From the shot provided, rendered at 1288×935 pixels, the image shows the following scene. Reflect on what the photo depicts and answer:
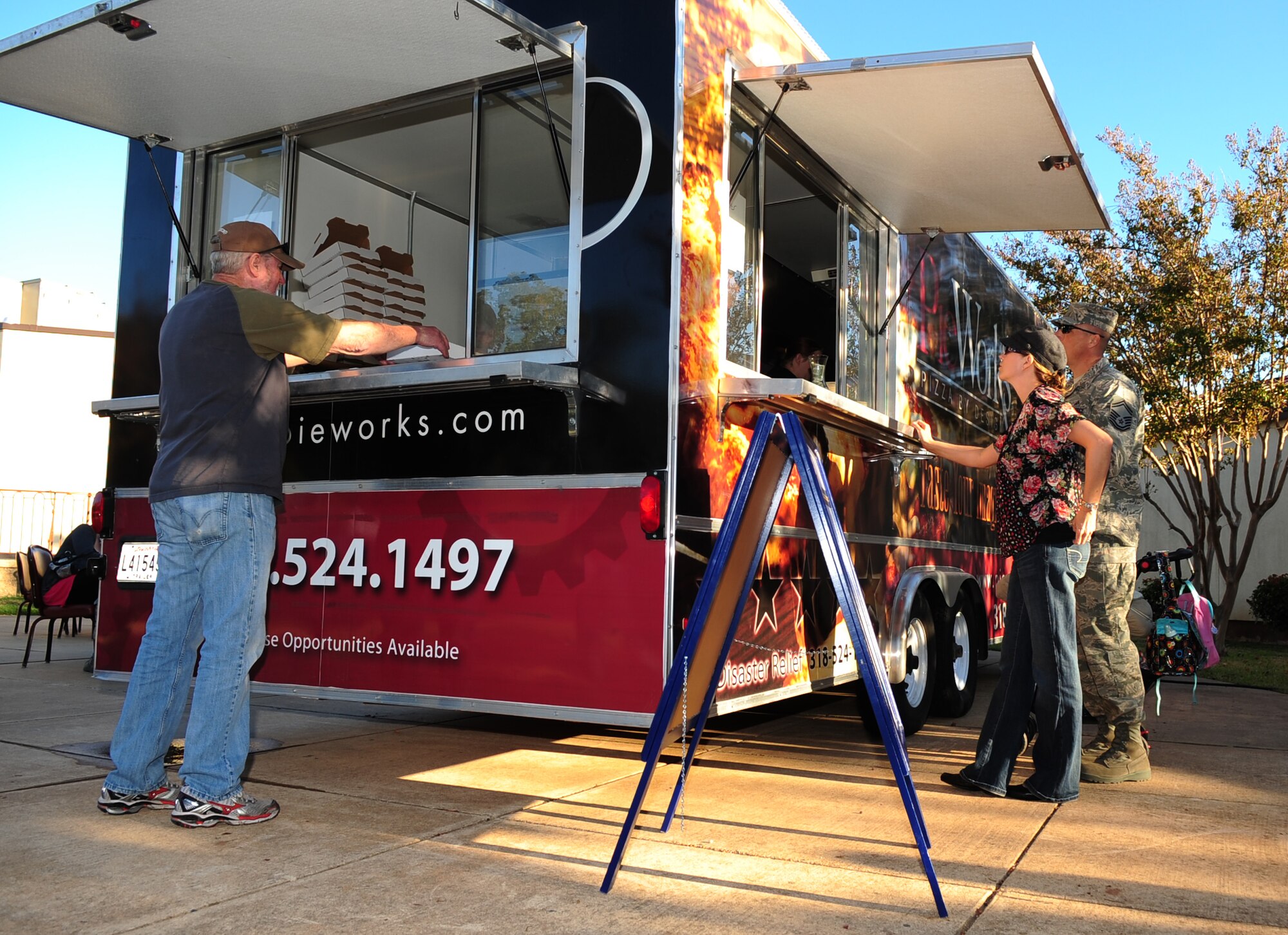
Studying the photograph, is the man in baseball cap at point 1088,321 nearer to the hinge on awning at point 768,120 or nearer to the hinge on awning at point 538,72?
the hinge on awning at point 768,120

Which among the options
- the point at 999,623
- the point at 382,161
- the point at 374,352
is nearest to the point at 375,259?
the point at 382,161

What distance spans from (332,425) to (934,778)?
9.50 feet

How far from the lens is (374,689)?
14.6ft

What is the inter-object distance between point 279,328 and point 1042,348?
9.22 ft

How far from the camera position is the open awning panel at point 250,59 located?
157 inches

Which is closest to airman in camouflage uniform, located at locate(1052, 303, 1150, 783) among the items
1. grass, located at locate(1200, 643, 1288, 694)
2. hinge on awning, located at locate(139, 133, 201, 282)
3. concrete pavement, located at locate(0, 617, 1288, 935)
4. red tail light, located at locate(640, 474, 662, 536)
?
concrete pavement, located at locate(0, 617, 1288, 935)

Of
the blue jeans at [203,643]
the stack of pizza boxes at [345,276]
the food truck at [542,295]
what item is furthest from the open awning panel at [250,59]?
the blue jeans at [203,643]

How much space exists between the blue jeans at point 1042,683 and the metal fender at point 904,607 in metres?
0.94

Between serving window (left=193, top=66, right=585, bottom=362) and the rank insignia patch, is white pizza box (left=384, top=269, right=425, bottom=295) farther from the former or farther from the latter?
the rank insignia patch

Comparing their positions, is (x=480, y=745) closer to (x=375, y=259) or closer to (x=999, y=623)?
(x=375, y=259)

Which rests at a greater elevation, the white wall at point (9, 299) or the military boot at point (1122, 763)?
the white wall at point (9, 299)

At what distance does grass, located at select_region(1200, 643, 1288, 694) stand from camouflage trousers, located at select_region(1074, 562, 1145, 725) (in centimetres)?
506

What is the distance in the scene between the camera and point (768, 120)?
4.70 metres

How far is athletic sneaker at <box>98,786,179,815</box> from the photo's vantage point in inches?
142
